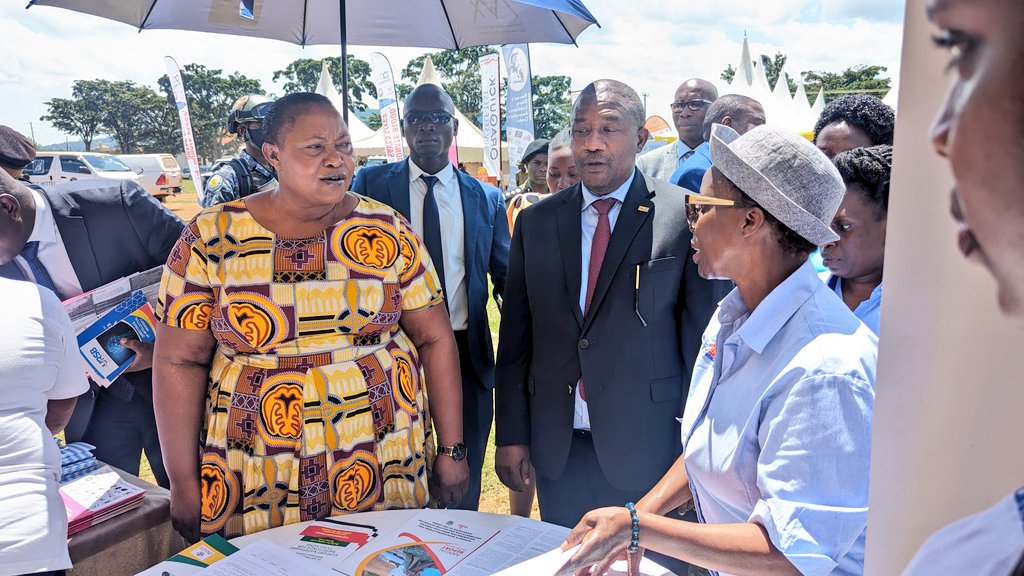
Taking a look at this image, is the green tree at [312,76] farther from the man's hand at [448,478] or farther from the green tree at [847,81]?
the man's hand at [448,478]

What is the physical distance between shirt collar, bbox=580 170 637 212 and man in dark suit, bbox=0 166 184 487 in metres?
1.81

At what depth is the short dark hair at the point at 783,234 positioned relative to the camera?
55.8 inches

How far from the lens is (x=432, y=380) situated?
2211mm

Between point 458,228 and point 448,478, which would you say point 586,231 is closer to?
point 458,228

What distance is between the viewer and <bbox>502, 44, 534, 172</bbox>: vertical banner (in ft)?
40.1

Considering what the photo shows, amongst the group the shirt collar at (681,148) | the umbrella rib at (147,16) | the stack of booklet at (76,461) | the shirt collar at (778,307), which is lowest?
the stack of booklet at (76,461)

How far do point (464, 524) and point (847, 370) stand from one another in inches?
43.3

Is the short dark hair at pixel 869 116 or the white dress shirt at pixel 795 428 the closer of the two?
the white dress shirt at pixel 795 428

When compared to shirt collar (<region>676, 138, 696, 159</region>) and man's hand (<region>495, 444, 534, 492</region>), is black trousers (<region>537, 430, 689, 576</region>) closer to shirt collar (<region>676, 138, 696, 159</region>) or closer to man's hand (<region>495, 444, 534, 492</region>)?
man's hand (<region>495, 444, 534, 492</region>)

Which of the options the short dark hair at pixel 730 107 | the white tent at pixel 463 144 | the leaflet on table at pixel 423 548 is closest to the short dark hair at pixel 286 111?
the leaflet on table at pixel 423 548

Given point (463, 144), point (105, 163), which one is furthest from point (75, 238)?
point (105, 163)

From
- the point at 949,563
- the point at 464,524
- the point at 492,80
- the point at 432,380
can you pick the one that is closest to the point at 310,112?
the point at 432,380

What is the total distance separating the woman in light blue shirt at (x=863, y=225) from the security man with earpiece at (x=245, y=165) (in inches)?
102

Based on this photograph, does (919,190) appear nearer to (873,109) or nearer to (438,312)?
(438,312)
